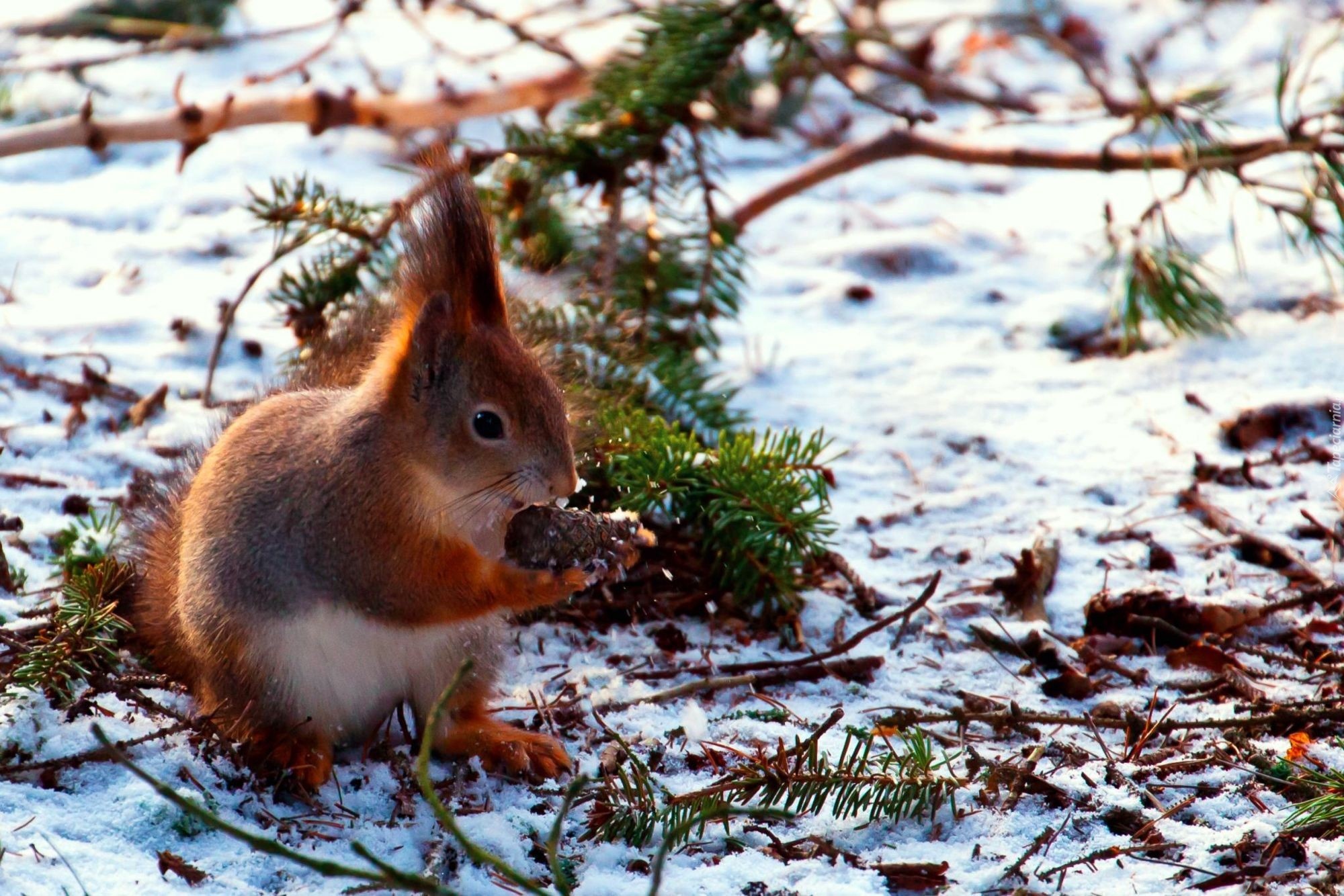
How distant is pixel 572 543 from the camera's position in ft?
5.63

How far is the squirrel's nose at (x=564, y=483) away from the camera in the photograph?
167cm

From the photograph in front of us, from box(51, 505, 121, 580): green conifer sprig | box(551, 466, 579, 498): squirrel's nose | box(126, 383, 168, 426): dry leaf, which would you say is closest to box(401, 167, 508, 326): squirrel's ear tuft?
box(551, 466, 579, 498): squirrel's nose

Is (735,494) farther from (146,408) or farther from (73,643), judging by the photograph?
(146,408)

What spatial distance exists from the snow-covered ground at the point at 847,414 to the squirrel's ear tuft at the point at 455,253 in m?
0.58

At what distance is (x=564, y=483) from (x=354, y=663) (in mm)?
359

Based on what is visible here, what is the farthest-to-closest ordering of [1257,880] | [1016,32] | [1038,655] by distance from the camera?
[1016,32], [1038,655], [1257,880]

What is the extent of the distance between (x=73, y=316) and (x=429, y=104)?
0.94 m

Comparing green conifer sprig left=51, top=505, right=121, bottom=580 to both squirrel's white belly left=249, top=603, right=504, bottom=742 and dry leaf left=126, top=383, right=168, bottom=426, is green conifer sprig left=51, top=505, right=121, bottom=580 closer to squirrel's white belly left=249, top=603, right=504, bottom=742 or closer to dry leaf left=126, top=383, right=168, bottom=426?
dry leaf left=126, top=383, right=168, bottom=426

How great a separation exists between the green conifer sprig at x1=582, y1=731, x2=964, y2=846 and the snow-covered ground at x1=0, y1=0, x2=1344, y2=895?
3 centimetres

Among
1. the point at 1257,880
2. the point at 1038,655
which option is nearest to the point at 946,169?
the point at 1038,655

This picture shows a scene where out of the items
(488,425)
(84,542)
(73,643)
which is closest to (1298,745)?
(488,425)

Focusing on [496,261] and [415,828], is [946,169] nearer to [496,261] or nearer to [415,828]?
[496,261]

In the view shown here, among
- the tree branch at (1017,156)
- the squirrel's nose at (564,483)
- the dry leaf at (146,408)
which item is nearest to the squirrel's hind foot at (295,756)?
the squirrel's nose at (564,483)

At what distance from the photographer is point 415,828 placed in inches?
61.3
